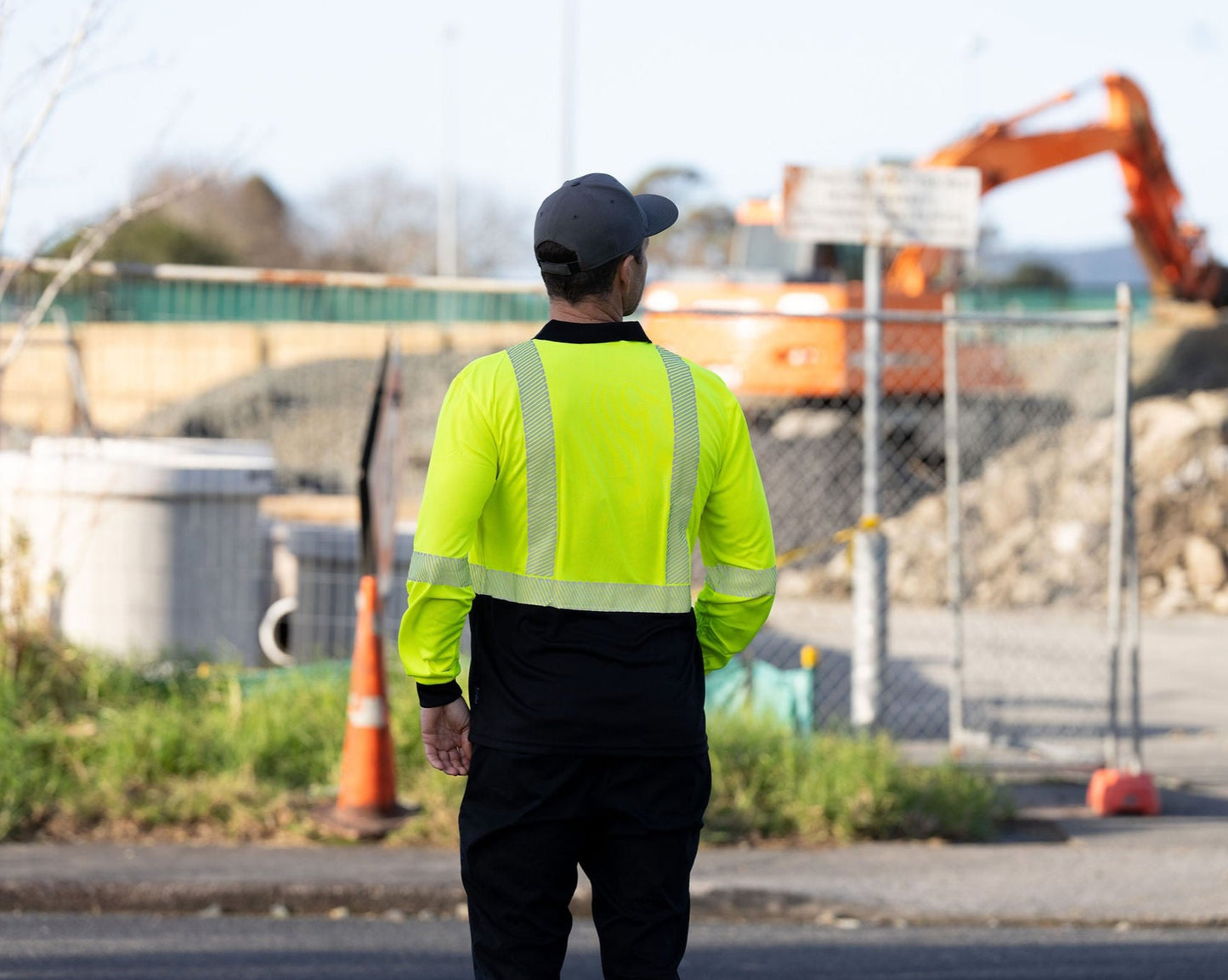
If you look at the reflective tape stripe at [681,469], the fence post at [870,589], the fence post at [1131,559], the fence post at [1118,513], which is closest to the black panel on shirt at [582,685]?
the reflective tape stripe at [681,469]

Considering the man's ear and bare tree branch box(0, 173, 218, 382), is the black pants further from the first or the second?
bare tree branch box(0, 173, 218, 382)

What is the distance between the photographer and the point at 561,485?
108 inches

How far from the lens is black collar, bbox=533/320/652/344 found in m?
2.80

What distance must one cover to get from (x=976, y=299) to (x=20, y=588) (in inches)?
1165

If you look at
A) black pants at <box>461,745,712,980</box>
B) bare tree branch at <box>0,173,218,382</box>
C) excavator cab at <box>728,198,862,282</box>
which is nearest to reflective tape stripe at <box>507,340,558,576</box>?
black pants at <box>461,745,712,980</box>

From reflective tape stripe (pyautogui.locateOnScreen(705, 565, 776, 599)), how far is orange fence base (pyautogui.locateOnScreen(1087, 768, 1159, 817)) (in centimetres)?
424

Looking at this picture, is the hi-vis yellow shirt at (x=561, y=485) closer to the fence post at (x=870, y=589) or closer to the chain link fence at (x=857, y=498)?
the chain link fence at (x=857, y=498)

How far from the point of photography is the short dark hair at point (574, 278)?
2.80 meters

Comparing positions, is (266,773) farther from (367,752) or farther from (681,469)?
(681,469)

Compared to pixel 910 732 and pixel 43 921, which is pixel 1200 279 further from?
pixel 43 921

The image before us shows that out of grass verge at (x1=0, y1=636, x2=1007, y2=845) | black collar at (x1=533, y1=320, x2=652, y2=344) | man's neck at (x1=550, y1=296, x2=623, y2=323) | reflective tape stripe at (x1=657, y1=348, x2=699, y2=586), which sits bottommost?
grass verge at (x1=0, y1=636, x2=1007, y2=845)

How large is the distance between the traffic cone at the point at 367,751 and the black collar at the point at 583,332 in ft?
10.8

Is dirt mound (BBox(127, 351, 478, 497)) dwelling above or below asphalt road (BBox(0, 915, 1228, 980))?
above

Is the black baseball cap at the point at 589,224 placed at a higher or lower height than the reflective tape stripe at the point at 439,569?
higher
